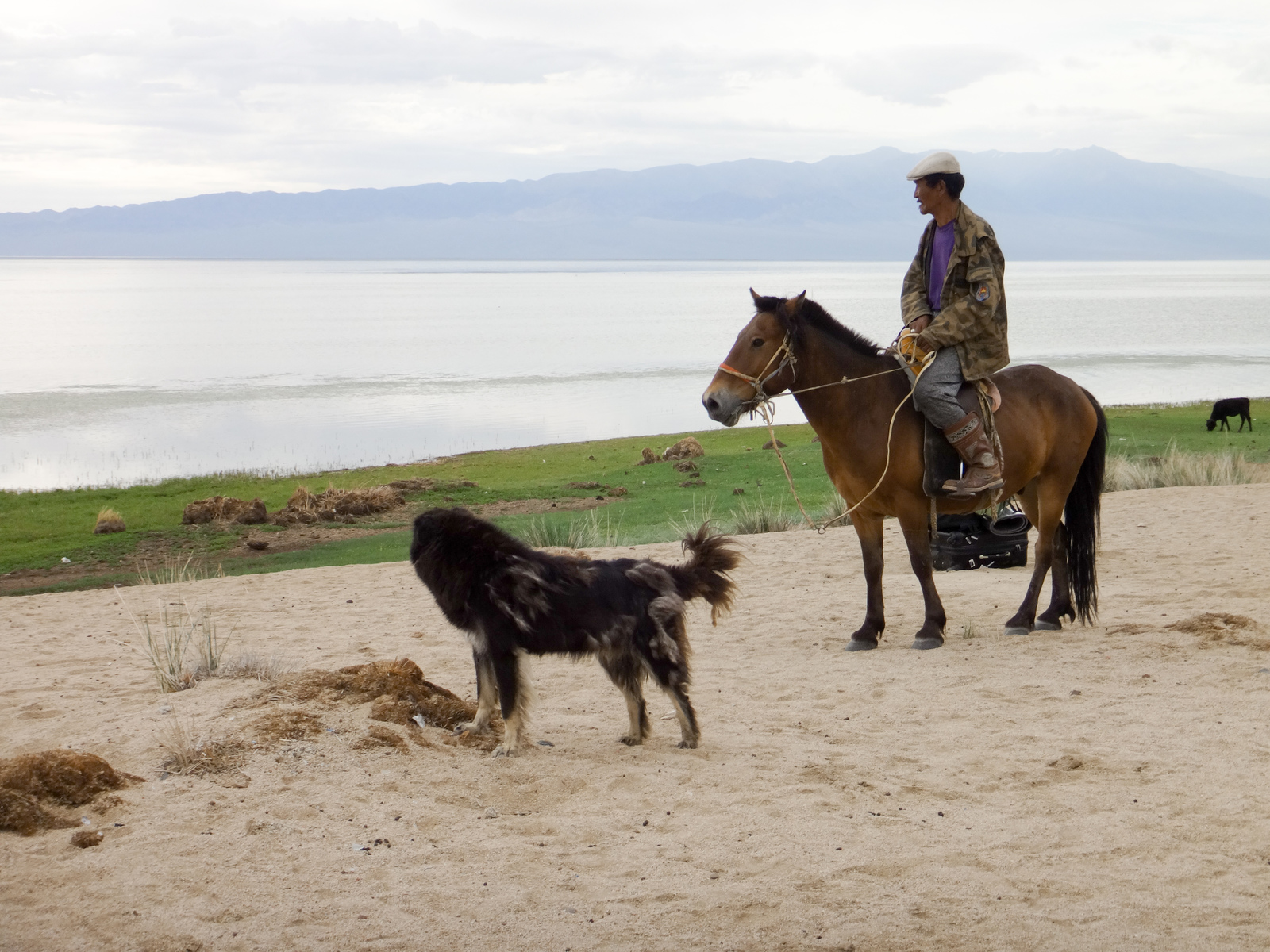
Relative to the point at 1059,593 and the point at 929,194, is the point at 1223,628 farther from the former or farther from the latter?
the point at 929,194

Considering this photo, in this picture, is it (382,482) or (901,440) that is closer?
(901,440)

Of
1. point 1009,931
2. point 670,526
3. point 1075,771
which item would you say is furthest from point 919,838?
point 670,526

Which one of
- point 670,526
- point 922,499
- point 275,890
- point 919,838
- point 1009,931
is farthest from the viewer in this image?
point 670,526

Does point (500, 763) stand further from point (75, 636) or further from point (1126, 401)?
point (1126, 401)

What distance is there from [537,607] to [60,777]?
7.96 ft

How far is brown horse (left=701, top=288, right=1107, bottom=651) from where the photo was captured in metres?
9.01

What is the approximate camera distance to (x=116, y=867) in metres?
5.02

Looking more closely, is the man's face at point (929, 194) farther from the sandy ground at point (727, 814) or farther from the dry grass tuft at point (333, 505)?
the dry grass tuft at point (333, 505)

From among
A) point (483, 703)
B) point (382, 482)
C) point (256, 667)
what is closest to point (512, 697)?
point (483, 703)

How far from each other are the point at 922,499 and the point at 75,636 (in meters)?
7.44

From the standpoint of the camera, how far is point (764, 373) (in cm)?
894

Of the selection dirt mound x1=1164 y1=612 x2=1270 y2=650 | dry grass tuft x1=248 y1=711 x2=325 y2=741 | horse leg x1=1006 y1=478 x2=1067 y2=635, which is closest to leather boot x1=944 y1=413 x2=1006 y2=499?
horse leg x1=1006 y1=478 x2=1067 y2=635

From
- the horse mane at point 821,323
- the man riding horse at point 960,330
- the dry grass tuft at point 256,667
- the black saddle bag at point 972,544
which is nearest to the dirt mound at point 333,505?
the black saddle bag at point 972,544

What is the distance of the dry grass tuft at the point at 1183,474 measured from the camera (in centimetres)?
1836
